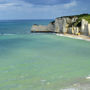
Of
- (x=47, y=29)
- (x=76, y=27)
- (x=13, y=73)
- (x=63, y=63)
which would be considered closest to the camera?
(x=13, y=73)

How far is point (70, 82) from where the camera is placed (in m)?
16.7

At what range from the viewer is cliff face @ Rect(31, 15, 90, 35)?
2187 inches

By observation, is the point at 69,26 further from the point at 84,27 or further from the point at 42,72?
the point at 42,72

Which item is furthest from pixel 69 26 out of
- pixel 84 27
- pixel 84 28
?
pixel 84 28

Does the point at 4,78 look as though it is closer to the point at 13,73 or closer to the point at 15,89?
the point at 13,73

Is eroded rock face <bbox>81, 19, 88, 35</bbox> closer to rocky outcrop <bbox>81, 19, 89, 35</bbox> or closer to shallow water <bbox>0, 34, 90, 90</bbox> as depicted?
rocky outcrop <bbox>81, 19, 89, 35</bbox>

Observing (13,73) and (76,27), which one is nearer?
(13,73)

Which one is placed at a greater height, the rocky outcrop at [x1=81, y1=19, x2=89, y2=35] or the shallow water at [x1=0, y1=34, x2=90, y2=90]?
the rocky outcrop at [x1=81, y1=19, x2=89, y2=35]

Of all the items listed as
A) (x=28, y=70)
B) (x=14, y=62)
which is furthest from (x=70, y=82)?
(x=14, y=62)

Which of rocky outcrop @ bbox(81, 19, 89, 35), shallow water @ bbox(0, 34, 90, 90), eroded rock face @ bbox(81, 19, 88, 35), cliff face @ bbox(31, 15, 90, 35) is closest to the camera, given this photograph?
shallow water @ bbox(0, 34, 90, 90)

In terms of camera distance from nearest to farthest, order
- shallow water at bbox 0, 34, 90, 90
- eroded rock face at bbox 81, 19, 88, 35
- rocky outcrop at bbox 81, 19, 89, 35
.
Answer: shallow water at bbox 0, 34, 90, 90 < rocky outcrop at bbox 81, 19, 89, 35 < eroded rock face at bbox 81, 19, 88, 35

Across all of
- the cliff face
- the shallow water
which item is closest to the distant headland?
the cliff face

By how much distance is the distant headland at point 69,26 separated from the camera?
182ft

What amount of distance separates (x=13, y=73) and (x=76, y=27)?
41750 mm
